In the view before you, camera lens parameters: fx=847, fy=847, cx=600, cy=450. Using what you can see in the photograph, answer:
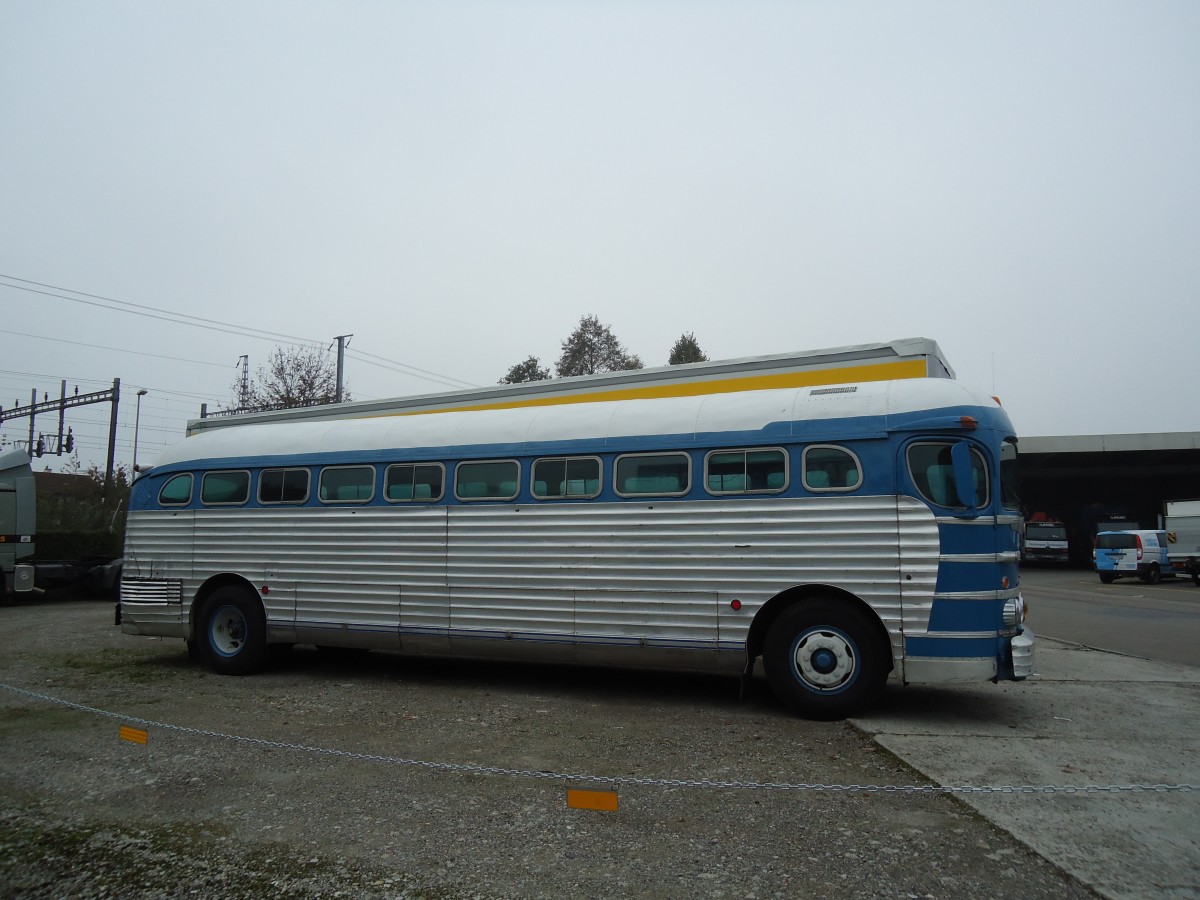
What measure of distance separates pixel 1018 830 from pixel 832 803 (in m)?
1.01

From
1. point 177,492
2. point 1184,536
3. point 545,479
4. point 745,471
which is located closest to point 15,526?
point 177,492

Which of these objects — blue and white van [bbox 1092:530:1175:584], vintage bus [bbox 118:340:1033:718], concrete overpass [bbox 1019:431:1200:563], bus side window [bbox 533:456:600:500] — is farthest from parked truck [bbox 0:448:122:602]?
concrete overpass [bbox 1019:431:1200:563]

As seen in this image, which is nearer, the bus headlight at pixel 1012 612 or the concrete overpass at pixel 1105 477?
the bus headlight at pixel 1012 612

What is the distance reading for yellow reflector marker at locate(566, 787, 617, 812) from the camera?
4.98 m

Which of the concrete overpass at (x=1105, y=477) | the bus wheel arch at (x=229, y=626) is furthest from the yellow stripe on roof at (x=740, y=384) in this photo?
the concrete overpass at (x=1105, y=477)

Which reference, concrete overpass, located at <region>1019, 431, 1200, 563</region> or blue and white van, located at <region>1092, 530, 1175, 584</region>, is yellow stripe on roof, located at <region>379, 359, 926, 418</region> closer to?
blue and white van, located at <region>1092, 530, 1175, 584</region>

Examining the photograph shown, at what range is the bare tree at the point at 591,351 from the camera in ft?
190

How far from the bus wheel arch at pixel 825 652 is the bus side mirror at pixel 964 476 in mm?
1195

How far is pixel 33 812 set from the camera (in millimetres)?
5109

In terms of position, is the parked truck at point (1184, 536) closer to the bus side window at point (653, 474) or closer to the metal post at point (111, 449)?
the bus side window at point (653, 474)

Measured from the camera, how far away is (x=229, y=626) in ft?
33.5

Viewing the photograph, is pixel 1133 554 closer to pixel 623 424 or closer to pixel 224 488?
pixel 623 424

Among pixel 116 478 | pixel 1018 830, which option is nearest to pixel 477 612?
pixel 1018 830

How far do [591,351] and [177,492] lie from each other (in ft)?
160
